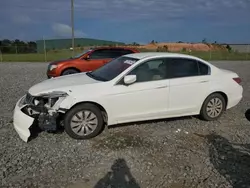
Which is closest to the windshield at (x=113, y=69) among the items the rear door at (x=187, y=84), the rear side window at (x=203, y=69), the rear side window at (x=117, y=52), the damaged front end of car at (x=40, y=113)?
the rear door at (x=187, y=84)

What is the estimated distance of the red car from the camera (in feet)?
36.0

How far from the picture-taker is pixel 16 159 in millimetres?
4281

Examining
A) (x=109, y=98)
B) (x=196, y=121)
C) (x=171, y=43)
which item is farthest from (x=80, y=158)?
(x=171, y=43)

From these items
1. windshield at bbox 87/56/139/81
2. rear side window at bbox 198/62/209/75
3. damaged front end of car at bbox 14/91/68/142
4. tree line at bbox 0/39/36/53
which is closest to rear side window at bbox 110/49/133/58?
windshield at bbox 87/56/139/81

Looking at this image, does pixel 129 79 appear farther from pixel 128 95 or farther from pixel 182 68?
pixel 182 68

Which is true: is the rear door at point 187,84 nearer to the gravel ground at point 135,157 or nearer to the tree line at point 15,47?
the gravel ground at point 135,157

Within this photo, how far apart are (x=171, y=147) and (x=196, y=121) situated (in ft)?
5.54

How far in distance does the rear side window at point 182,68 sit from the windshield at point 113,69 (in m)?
0.78

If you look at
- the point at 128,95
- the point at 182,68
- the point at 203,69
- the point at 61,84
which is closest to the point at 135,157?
the point at 128,95

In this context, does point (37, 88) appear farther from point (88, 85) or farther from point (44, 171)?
point (44, 171)

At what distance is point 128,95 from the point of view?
5328mm

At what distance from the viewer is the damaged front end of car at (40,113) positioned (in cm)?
492

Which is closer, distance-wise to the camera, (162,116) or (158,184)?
(158,184)

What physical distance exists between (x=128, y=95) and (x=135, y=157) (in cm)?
132
